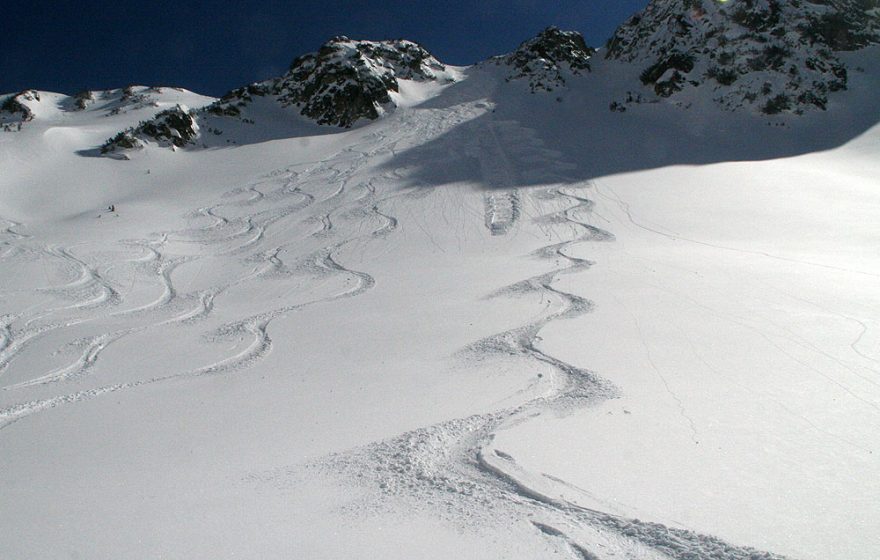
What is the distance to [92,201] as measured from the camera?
1100 cm

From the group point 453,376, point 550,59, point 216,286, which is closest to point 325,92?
point 550,59

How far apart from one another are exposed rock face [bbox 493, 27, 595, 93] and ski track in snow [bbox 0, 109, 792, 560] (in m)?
7.93

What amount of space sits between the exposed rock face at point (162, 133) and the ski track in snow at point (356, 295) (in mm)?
4268

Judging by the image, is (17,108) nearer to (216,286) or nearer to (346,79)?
(346,79)

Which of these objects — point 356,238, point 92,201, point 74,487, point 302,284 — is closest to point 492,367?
point 74,487

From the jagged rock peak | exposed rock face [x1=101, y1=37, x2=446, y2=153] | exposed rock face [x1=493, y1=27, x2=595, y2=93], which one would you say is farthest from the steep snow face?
exposed rock face [x1=101, y1=37, x2=446, y2=153]

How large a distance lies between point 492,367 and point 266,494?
169 cm

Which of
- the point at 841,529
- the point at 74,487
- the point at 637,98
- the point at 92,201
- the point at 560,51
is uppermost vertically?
the point at 560,51

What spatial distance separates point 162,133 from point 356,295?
457 inches

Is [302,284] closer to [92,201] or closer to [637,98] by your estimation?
[92,201]

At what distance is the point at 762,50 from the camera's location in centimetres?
1573

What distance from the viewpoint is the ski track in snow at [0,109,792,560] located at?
2.11m

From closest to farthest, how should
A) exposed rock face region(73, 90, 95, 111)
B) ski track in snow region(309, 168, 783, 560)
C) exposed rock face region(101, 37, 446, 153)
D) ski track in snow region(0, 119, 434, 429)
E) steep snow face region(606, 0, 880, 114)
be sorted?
ski track in snow region(309, 168, 783, 560) < ski track in snow region(0, 119, 434, 429) < exposed rock face region(101, 37, 446, 153) < steep snow face region(606, 0, 880, 114) < exposed rock face region(73, 90, 95, 111)

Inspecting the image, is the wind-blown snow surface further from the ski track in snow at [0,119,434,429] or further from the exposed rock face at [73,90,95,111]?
the exposed rock face at [73,90,95,111]
